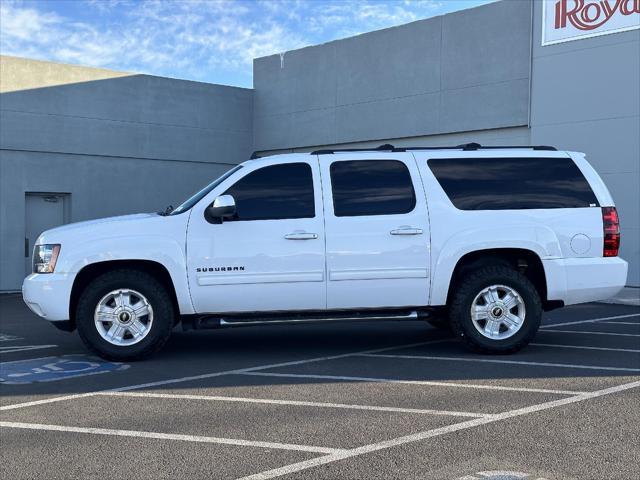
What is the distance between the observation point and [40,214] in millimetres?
20203

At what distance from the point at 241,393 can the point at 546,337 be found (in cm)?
463

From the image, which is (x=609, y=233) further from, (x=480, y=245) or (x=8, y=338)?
(x=8, y=338)

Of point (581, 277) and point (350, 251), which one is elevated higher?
point (350, 251)

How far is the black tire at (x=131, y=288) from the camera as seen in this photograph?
309 inches

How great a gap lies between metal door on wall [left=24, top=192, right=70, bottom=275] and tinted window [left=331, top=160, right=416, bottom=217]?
535 inches

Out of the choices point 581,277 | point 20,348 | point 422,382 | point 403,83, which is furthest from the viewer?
point 403,83

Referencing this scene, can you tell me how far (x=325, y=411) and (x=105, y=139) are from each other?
16675 mm

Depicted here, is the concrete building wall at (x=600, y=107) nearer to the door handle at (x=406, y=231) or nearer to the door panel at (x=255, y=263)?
the door handle at (x=406, y=231)

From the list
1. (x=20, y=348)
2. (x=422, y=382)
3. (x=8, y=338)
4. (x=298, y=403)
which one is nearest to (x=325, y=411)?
(x=298, y=403)

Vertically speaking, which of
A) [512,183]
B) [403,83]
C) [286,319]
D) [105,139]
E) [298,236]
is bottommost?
[286,319]

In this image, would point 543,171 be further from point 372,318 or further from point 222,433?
point 222,433

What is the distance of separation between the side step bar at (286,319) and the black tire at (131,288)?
1.12 ft

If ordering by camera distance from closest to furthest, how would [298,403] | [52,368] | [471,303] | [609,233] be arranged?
[298,403], [52,368], [471,303], [609,233]

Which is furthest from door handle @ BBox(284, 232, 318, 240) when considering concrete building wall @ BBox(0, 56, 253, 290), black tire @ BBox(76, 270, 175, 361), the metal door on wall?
concrete building wall @ BBox(0, 56, 253, 290)
